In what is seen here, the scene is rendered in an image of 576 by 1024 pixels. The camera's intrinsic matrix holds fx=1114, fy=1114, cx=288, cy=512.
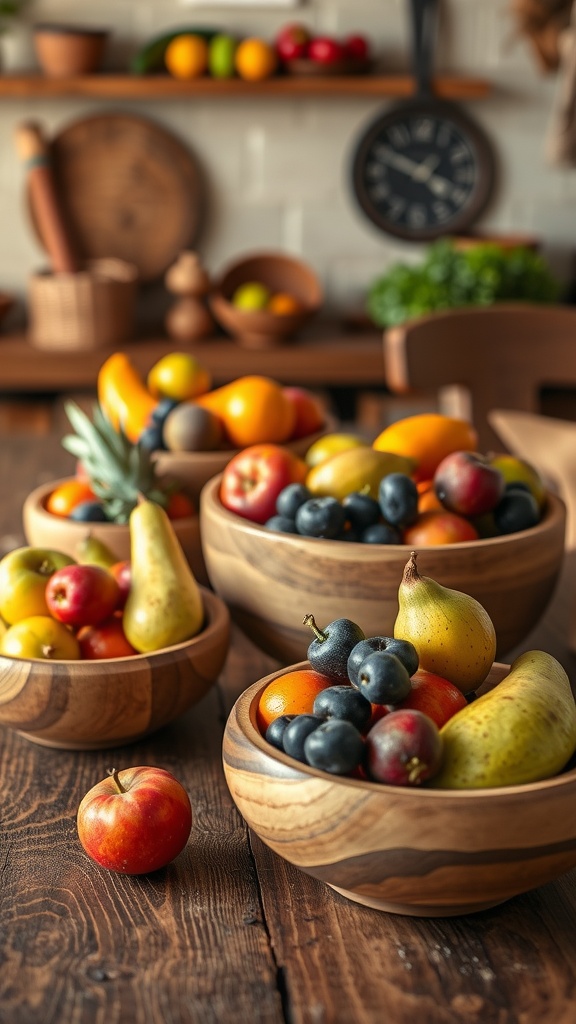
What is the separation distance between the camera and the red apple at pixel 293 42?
10.9 feet

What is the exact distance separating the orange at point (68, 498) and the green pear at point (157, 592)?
233 millimetres

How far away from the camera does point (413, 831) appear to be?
0.59 metres

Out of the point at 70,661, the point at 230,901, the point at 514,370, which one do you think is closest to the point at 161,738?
the point at 70,661

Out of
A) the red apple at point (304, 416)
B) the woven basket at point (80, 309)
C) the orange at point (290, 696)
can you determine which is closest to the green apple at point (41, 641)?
the orange at point (290, 696)

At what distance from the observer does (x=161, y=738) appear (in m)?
0.94

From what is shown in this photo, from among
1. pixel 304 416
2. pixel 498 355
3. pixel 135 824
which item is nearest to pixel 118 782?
pixel 135 824

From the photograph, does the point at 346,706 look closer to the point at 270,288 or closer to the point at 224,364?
the point at 224,364

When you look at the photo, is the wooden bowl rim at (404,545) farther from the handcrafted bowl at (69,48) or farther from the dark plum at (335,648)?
the handcrafted bowl at (69,48)

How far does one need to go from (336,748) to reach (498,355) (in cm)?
144

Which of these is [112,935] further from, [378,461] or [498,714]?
[378,461]

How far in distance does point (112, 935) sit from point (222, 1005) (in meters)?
0.10

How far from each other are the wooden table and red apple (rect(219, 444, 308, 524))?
29cm

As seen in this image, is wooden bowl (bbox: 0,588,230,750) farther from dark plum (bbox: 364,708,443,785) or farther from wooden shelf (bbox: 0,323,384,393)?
wooden shelf (bbox: 0,323,384,393)

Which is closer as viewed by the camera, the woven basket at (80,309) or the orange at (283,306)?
the woven basket at (80,309)
